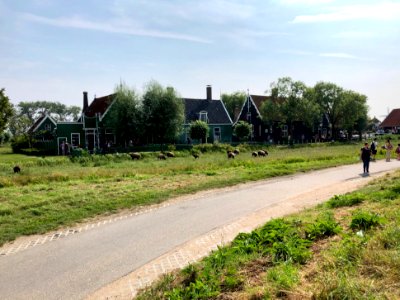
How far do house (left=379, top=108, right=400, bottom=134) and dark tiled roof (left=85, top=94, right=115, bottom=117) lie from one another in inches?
2686

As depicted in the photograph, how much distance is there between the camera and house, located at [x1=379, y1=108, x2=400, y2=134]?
88.2 metres

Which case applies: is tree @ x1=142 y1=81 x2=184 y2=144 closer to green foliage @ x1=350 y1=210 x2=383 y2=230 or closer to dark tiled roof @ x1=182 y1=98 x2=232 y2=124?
dark tiled roof @ x1=182 y1=98 x2=232 y2=124

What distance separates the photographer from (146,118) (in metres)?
44.2

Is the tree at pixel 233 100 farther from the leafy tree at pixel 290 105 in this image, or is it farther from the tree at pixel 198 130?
the tree at pixel 198 130

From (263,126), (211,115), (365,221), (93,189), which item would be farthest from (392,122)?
(365,221)

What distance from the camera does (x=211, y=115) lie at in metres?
56.9

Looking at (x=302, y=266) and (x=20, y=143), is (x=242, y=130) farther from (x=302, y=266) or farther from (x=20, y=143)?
(x=302, y=266)

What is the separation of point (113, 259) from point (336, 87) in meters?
63.1

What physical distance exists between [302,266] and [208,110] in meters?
52.3

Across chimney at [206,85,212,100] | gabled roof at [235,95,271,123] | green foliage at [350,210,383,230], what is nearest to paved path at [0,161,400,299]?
green foliage at [350,210,383,230]

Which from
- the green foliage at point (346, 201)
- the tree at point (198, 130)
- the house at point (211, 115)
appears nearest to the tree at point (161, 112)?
the tree at point (198, 130)

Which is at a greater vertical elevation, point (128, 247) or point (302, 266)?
point (302, 266)

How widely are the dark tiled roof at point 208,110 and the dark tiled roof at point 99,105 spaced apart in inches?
459

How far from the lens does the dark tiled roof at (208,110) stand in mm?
55875
